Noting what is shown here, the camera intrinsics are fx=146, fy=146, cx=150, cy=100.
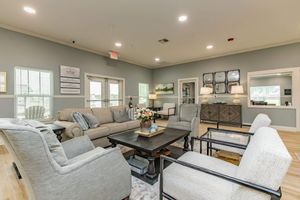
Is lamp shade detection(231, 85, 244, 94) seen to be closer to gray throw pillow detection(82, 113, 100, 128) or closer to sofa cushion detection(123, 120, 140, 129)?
sofa cushion detection(123, 120, 140, 129)

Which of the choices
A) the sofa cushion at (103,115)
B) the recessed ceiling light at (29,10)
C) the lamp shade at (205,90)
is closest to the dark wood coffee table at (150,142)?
the sofa cushion at (103,115)

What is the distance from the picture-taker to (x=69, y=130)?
2.78 meters

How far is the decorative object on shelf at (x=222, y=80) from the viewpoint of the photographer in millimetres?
5752

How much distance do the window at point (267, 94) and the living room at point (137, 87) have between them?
0.03m

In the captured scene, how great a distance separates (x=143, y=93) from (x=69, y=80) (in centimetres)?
394

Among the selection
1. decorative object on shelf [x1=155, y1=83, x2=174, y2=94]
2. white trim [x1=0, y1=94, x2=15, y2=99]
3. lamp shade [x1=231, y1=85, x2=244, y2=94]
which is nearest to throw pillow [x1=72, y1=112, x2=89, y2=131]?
white trim [x1=0, y1=94, x2=15, y2=99]

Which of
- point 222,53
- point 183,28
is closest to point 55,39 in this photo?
point 183,28

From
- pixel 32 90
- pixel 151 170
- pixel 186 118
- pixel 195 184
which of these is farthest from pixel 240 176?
pixel 32 90

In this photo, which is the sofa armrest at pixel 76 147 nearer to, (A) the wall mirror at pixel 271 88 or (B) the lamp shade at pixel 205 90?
(B) the lamp shade at pixel 205 90

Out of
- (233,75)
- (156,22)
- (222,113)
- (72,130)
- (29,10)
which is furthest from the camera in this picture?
(233,75)

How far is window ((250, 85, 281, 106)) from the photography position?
512 centimetres

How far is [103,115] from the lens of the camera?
3.85m

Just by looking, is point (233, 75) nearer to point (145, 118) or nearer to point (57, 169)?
point (145, 118)

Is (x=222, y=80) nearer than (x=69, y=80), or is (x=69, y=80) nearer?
(x=69, y=80)
